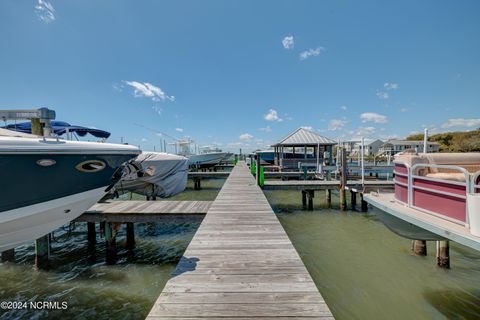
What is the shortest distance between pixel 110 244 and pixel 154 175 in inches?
188

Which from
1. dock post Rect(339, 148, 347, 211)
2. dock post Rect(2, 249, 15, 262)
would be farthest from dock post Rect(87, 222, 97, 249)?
dock post Rect(339, 148, 347, 211)

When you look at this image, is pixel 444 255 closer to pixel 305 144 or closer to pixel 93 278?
pixel 93 278

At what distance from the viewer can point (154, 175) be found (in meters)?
11.4

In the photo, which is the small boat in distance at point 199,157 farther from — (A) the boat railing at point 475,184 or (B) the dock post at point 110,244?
(A) the boat railing at point 475,184

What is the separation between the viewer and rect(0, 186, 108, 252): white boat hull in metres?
4.07

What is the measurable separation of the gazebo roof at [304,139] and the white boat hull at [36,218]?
17.9m

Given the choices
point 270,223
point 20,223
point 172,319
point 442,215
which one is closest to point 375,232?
point 442,215

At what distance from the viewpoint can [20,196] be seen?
4.04 m

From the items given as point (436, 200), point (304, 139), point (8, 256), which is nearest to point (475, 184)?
point (436, 200)

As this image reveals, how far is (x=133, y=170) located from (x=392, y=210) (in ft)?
34.0

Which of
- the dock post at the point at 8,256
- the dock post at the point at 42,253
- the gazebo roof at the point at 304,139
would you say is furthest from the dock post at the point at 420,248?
the gazebo roof at the point at 304,139

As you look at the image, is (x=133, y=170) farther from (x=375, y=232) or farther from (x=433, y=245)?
(x=433, y=245)

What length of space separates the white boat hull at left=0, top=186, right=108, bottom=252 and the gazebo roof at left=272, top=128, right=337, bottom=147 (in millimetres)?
17860

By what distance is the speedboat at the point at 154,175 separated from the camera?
34.9 ft
